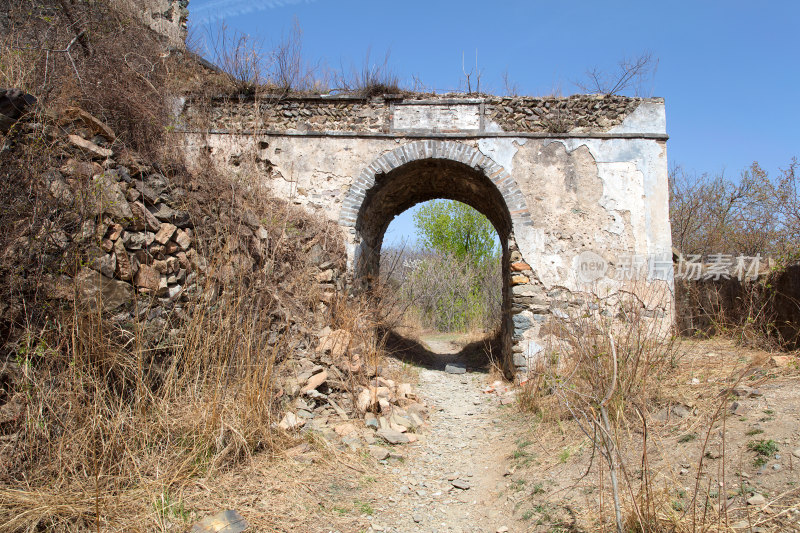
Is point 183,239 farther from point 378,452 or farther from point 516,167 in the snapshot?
point 516,167

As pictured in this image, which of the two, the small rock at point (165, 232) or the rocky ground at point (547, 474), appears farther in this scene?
the small rock at point (165, 232)

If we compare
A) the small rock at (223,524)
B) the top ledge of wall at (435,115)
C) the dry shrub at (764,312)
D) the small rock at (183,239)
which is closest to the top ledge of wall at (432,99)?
the top ledge of wall at (435,115)

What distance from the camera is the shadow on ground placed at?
26.3 feet

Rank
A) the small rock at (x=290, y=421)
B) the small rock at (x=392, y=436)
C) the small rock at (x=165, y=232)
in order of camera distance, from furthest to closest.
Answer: the small rock at (x=392, y=436)
the small rock at (x=165, y=232)
the small rock at (x=290, y=421)

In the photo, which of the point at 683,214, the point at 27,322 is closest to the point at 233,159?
the point at 27,322

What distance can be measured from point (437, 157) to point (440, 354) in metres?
4.63

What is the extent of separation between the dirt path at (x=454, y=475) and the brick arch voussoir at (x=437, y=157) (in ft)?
8.46

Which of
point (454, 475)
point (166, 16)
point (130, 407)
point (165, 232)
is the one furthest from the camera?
point (166, 16)

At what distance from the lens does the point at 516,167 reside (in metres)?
6.73

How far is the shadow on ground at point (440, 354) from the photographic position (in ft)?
26.3

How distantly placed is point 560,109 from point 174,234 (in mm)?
5406

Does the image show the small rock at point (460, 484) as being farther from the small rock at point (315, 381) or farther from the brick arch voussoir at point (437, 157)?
the brick arch voussoir at point (437, 157)

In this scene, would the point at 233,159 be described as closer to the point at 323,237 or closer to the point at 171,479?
the point at 323,237

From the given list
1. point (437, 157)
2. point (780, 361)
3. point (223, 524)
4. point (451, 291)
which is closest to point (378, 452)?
point (223, 524)
